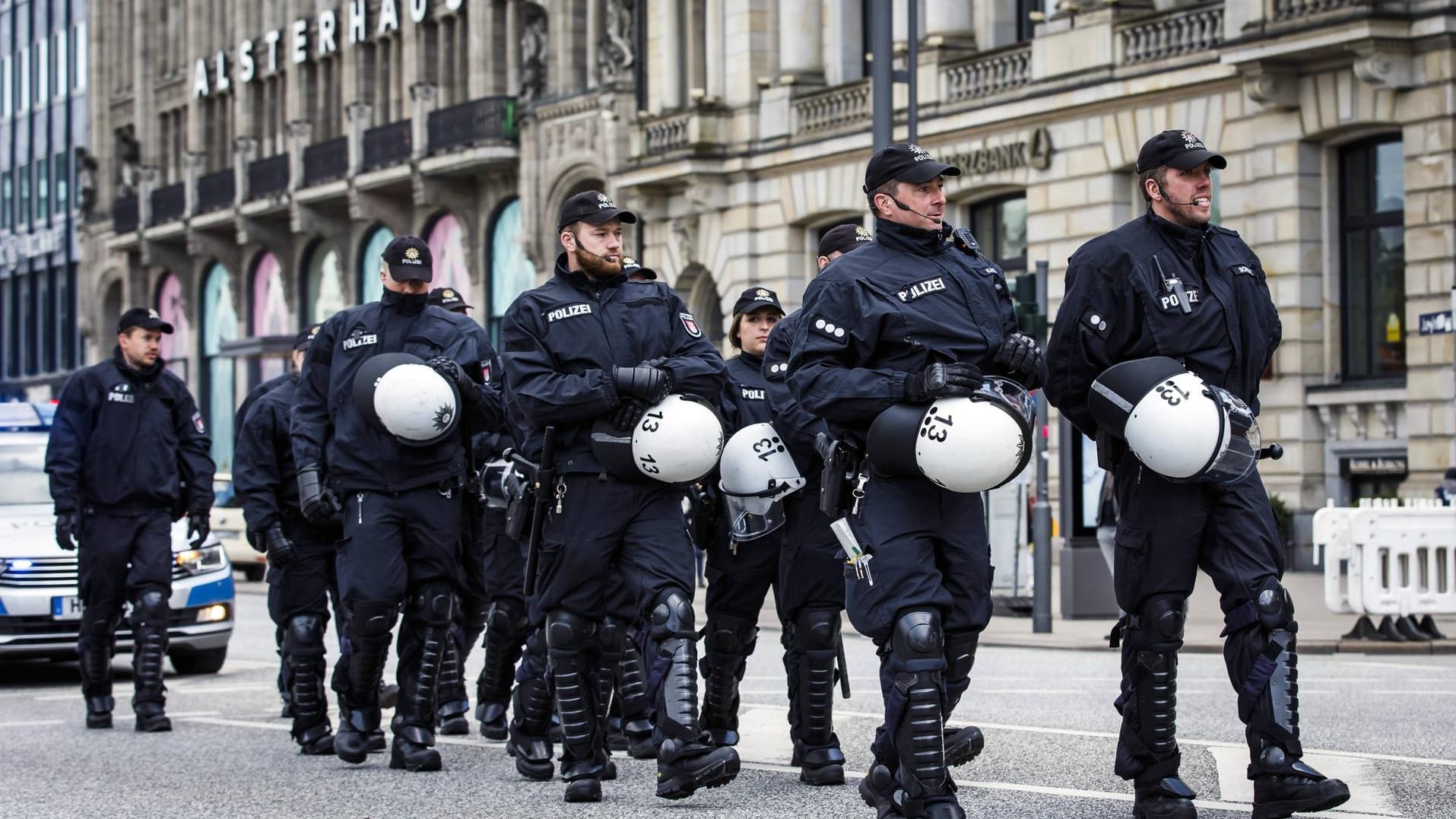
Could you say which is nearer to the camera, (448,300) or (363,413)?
(363,413)

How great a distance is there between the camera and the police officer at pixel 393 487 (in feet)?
33.4

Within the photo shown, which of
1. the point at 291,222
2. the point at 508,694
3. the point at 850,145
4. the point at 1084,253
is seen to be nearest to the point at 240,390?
the point at 291,222

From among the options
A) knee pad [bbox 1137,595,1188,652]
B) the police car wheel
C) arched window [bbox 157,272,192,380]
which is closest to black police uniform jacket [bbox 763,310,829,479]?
knee pad [bbox 1137,595,1188,652]

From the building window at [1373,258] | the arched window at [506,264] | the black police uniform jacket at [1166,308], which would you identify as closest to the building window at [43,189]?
the arched window at [506,264]

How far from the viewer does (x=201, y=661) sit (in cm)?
1656

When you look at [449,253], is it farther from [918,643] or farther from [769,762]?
[918,643]

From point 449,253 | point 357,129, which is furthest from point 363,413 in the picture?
point 357,129

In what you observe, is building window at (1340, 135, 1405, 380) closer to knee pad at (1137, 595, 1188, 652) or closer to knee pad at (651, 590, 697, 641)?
knee pad at (651, 590, 697, 641)

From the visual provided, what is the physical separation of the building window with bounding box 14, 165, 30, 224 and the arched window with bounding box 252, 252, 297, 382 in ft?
55.0

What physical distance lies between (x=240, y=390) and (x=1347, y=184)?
33.5 metres

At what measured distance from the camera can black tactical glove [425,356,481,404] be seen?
401 inches

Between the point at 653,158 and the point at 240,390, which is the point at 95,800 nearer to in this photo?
the point at 653,158

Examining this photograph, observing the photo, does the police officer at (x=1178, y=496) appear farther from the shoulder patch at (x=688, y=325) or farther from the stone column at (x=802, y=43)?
the stone column at (x=802, y=43)

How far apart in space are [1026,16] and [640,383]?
26210mm
